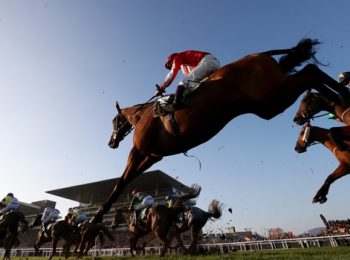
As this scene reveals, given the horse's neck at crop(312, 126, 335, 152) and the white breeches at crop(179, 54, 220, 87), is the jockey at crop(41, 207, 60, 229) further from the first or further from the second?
the white breeches at crop(179, 54, 220, 87)

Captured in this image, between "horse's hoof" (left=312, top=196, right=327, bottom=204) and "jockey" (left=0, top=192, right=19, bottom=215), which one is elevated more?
"jockey" (left=0, top=192, right=19, bottom=215)

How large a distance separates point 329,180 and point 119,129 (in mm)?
4595

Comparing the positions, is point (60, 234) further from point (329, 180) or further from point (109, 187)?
point (109, 187)

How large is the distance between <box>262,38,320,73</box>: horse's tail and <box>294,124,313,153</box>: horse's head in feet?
11.6

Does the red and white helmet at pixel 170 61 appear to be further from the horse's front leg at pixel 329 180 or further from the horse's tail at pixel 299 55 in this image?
the horse's front leg at pixel 329 180

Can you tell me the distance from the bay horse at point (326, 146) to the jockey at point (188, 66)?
2.97 metres

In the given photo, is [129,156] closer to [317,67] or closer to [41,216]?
[317,67]

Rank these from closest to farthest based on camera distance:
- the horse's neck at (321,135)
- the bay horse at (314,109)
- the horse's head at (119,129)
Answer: the horse's head at (119,129), the bay horse at (314,109), the horse's neck at (321,135)

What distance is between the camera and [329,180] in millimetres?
5996

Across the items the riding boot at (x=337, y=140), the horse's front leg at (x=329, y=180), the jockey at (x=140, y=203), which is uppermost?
the jockey at (x=140, y=203)

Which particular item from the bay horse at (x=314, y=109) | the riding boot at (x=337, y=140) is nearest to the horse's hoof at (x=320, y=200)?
the riding boot at (x=337, y=140)

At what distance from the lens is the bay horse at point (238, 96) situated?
3.72 meters

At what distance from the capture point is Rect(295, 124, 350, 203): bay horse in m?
5.82

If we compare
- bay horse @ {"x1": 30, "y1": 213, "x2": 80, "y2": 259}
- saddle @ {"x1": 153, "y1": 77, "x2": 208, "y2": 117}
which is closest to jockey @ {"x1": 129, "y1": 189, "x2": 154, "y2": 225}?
bay horse @ {"x1": 30, "y1": 213, "x2": 80, "y2": 259}
